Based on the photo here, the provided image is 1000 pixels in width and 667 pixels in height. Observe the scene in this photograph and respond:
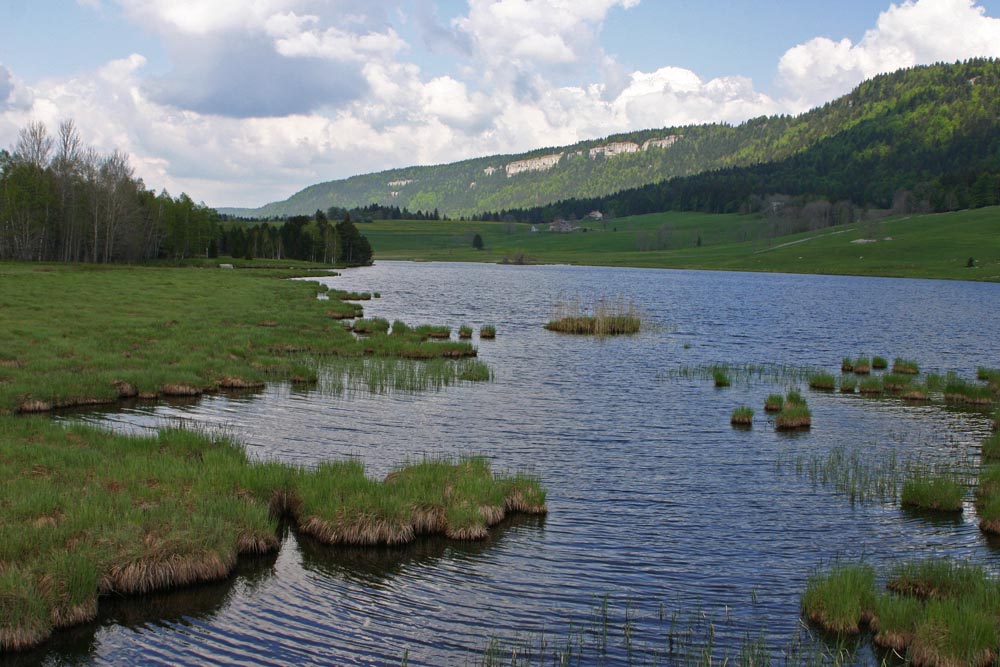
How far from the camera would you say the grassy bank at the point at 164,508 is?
1091 cm

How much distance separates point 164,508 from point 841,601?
11153mm

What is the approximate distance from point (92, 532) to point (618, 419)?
17656 mm

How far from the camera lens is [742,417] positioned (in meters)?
26.1

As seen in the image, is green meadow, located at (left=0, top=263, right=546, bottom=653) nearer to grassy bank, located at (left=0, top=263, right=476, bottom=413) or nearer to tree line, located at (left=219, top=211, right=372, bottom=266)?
grassy bank, located at (left=0, top=263, right=476, bottom=413)

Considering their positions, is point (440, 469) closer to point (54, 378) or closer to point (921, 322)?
point (54, 378)

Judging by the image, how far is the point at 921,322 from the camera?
61.5 m

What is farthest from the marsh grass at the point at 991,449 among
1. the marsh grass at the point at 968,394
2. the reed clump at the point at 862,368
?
the reed clump at the point at 862,368

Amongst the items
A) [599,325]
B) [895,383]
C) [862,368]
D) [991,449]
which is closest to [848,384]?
[895,383]

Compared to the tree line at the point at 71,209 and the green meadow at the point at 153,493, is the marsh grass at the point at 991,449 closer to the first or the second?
the green meadow at the point at 153,493

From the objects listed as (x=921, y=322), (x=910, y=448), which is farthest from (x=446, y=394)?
(x=921, y=322)

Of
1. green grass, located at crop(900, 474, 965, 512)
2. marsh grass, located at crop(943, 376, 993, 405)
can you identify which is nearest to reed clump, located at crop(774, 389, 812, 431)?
green grass, located at crop(900, 474, 965, 512)

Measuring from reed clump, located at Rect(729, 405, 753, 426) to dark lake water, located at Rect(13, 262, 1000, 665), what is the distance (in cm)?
41

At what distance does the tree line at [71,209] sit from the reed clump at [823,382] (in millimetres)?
86444

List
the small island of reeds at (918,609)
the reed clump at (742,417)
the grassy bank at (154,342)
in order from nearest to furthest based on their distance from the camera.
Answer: the small island of reeds at (918,609), the grassy bank at (154,342), the reed clump at (742,417)
